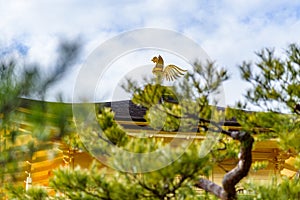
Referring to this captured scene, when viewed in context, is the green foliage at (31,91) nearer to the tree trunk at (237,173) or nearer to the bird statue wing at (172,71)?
the tree trunk at (237,173)

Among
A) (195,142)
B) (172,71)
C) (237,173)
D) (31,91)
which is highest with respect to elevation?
(172,71)

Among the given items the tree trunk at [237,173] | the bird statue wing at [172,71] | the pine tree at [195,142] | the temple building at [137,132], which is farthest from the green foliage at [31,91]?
the bird statue wing at [172,71]

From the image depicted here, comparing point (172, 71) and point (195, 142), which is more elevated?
point (172, 71)

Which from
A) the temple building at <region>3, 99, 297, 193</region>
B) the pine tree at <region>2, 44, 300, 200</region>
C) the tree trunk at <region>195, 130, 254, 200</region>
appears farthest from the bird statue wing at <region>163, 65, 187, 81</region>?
the tree trunk at <region>195, 130, 254, 200</region>

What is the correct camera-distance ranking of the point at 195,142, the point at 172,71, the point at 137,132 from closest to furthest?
the point at 195,142, the point at 137,132, the point at 172,71

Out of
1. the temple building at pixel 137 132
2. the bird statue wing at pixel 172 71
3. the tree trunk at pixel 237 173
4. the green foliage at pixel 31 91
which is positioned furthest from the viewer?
the bird statue wing at pixel 172 71

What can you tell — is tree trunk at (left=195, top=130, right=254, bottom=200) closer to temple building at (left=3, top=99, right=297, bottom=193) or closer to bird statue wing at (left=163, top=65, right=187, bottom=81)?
temple building at (left=3, top=99, right=297, bottom=193)

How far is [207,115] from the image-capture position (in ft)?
11.6

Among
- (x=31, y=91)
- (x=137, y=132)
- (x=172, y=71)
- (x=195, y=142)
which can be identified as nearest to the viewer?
(x=31, y=91)

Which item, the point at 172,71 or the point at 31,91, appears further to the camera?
the point at 172,71

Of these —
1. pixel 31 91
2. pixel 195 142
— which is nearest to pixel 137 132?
pixel 195 142

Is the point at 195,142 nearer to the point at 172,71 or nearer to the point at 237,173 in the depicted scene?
the point at 237,173

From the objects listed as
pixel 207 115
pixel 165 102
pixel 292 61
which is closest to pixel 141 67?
pixel 165 102

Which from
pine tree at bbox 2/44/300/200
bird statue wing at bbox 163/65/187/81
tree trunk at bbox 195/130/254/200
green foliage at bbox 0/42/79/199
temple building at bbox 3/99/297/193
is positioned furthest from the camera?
bird statue wing at bbox 163/65/187/81
